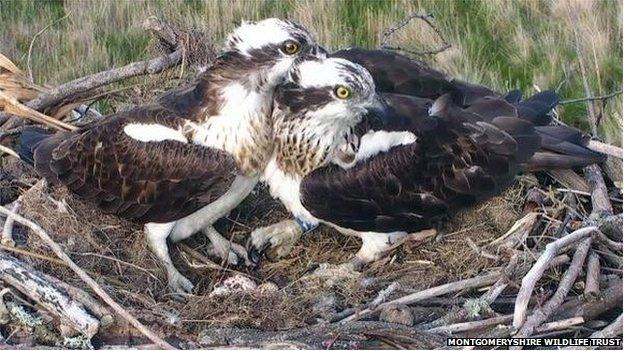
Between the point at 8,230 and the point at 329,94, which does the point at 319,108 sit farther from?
the point at 8,230

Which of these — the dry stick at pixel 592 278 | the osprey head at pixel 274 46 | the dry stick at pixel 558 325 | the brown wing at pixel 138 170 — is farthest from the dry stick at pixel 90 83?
the dry stick at pixel 558 325

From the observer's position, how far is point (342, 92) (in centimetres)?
582

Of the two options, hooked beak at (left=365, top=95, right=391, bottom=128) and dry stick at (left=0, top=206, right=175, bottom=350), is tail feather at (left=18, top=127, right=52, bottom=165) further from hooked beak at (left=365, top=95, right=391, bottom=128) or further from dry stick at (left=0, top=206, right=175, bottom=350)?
hooked beak at (left=365, top=95, right=391, bottom=128)

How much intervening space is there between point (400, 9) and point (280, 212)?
13.9ft

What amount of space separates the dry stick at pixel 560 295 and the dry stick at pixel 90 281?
5.21ft

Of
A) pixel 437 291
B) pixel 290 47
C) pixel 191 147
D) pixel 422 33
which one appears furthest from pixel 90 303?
pixel 422 33

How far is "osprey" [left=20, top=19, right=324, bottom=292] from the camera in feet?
19.5

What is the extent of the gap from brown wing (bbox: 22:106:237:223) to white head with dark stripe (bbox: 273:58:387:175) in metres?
0.33

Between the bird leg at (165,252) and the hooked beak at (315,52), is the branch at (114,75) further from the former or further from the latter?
the hooked beak at (315,52)

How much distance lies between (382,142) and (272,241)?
2.81 feet

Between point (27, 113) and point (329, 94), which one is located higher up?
Result: point (329, 94)

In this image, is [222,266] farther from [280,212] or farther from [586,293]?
[586,293]

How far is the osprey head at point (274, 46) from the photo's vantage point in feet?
19.3

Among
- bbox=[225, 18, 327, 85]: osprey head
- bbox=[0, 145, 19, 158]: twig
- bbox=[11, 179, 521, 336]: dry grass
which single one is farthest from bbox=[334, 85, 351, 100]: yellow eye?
bbox=[0, 145, 19, 158]: twig
